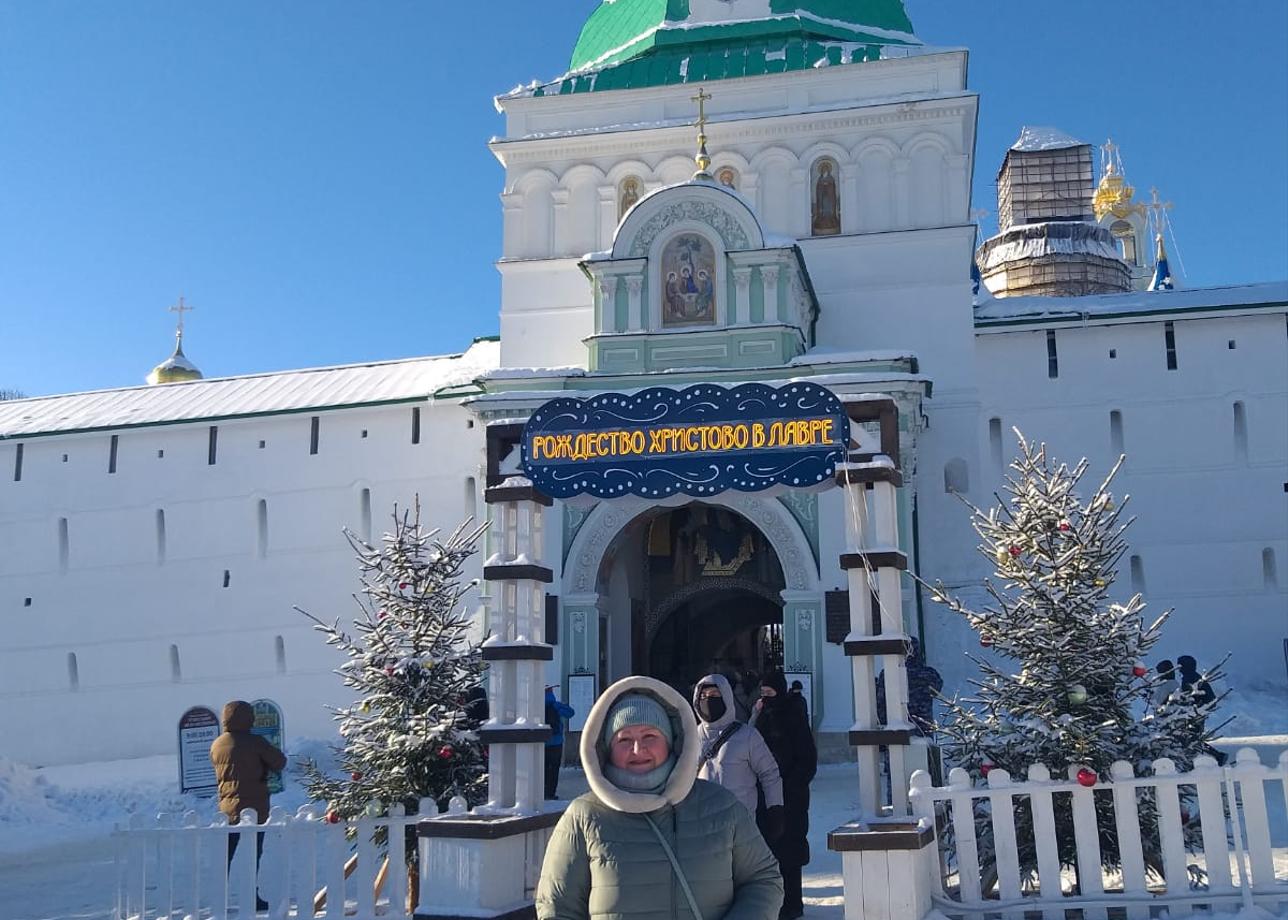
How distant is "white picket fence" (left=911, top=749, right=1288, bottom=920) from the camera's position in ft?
19.6

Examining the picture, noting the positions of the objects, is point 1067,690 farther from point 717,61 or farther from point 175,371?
point 175,371

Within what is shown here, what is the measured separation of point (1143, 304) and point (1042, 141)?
2318 centimetres

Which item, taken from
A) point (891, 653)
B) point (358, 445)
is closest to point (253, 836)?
point (891, 653)

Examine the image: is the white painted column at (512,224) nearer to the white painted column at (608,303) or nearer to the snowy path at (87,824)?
the white painted column at (608,303)

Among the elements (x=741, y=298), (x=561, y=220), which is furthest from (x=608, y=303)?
(x=561, y=220)

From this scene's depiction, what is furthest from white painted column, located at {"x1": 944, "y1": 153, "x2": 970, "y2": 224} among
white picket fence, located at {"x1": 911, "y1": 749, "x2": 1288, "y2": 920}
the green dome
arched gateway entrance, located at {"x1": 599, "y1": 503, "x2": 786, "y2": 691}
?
white picket fence, located at {"x1": 911, "y1": 749, "x2": 1288, "y2": 920}

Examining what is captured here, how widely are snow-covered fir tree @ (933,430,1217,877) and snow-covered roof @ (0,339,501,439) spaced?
1381cm

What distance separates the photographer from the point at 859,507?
7211 millimetres

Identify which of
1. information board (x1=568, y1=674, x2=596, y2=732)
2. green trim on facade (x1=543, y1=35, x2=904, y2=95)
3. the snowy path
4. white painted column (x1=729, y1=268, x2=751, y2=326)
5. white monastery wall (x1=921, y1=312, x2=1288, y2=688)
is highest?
green trim on facade (x1=543, y1=35, x2=904, y2=95)

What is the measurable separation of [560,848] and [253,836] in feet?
14.4

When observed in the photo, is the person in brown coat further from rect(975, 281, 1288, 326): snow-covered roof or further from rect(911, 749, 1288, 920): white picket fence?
rect(975, 281, 1288, 326): snow-covered roof

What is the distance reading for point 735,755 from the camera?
6332 mm

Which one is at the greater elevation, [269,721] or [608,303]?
[608,303]

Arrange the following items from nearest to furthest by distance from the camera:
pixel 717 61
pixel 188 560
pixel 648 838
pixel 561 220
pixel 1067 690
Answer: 1. pixel 648 838
2. pixel 1067 690
3. pixel 561 220
4. pixel 717 61
5. pixel 188 560
